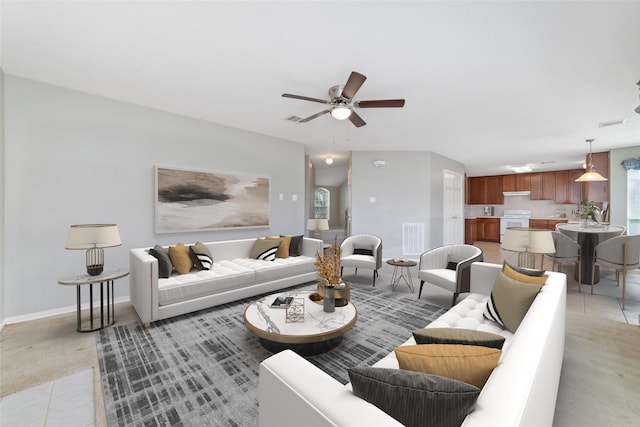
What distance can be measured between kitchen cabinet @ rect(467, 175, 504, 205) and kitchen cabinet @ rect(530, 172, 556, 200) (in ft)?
3.01

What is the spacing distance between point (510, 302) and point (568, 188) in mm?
9226

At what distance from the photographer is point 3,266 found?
2.75 metres

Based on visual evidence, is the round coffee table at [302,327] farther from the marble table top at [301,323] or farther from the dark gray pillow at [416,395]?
the dark gray pillow at [416,395]

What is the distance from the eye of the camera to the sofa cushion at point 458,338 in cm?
118

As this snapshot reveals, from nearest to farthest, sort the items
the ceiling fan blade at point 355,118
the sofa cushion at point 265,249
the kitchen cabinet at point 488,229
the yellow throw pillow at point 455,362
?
1. the yellow throw pillow at point 455,362
2. the ceiling fan blade at point 355,118
3. the sofa cushion at point 265,249
4. the kitchen cabinet at point 488,229

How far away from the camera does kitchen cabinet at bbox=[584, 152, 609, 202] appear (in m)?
5.96

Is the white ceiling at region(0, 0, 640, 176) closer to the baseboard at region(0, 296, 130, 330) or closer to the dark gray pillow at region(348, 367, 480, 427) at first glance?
the dark gray pillow at region(348, 367, 480, 427)

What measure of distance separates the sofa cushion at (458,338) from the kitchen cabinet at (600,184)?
7452 mm

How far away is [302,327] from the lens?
212 centimetres

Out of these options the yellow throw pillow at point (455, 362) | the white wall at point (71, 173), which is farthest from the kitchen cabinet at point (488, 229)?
the yellow throw pillow at point (455, 362)

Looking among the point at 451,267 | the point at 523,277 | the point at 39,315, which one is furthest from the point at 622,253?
the point at 39,315

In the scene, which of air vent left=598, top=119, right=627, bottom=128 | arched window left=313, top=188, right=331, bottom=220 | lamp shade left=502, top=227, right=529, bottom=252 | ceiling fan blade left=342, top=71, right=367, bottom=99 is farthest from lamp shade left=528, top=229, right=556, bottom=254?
arched window left=313, top=188, right=331, bottom=220

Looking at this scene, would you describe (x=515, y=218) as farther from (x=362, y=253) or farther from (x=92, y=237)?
(x=92, y=237)

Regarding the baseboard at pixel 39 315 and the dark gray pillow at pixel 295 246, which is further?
the dark gray pillow at pixel 295 246
